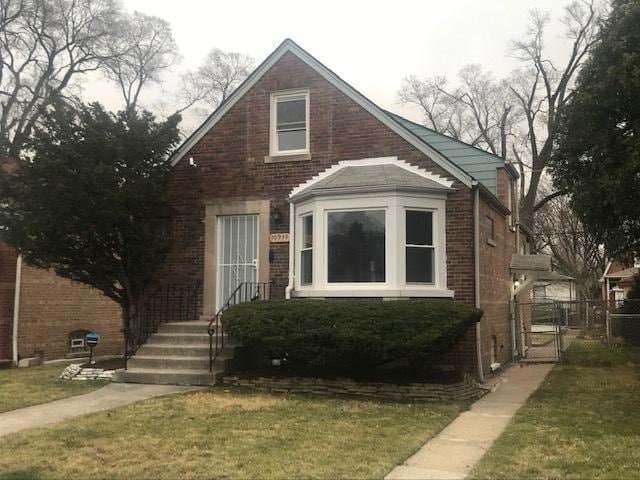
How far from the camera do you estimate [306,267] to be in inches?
500

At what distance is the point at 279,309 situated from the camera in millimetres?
10555

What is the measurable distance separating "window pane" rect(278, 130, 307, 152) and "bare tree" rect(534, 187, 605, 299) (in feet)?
101

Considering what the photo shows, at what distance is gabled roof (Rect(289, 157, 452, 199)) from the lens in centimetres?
1162

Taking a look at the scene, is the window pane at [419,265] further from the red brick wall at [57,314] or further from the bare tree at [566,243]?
the bare tree at [566,243]

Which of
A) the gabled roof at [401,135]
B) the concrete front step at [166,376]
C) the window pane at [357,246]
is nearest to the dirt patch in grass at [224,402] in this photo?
the concrete front step at [166,376]

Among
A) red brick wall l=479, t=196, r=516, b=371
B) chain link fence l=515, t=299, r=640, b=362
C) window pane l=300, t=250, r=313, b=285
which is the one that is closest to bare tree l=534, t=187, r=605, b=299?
chain link fence l=515, t=299, r=640, b=362

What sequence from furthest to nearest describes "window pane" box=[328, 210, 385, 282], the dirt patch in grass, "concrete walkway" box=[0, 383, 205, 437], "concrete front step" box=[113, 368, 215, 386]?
"window pane" box=[328, 210, 385, 282]
"concrete front step" box=[113, 368, 215, 386]
the dirt patch in grass
"concrete walkway" box=[0, 383, 205, 437]

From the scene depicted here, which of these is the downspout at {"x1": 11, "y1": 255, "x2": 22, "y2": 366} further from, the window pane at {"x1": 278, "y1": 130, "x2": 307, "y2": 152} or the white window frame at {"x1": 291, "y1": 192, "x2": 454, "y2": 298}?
the white window frame at {"x1": 291, "y1": 192, "x2": 454, "y2": 298}

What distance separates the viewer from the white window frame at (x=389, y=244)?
11.5 m

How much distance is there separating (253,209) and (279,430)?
21.8 ft

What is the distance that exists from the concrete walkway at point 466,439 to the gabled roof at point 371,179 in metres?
3.90

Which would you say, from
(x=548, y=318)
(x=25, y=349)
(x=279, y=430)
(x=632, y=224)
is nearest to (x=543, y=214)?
(x=548, y=318)

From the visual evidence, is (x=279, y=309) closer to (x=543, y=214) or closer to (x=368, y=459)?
(x=368, y=459)

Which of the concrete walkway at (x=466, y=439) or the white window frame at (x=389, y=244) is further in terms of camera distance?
the white window frame at (x=389, y=244)
